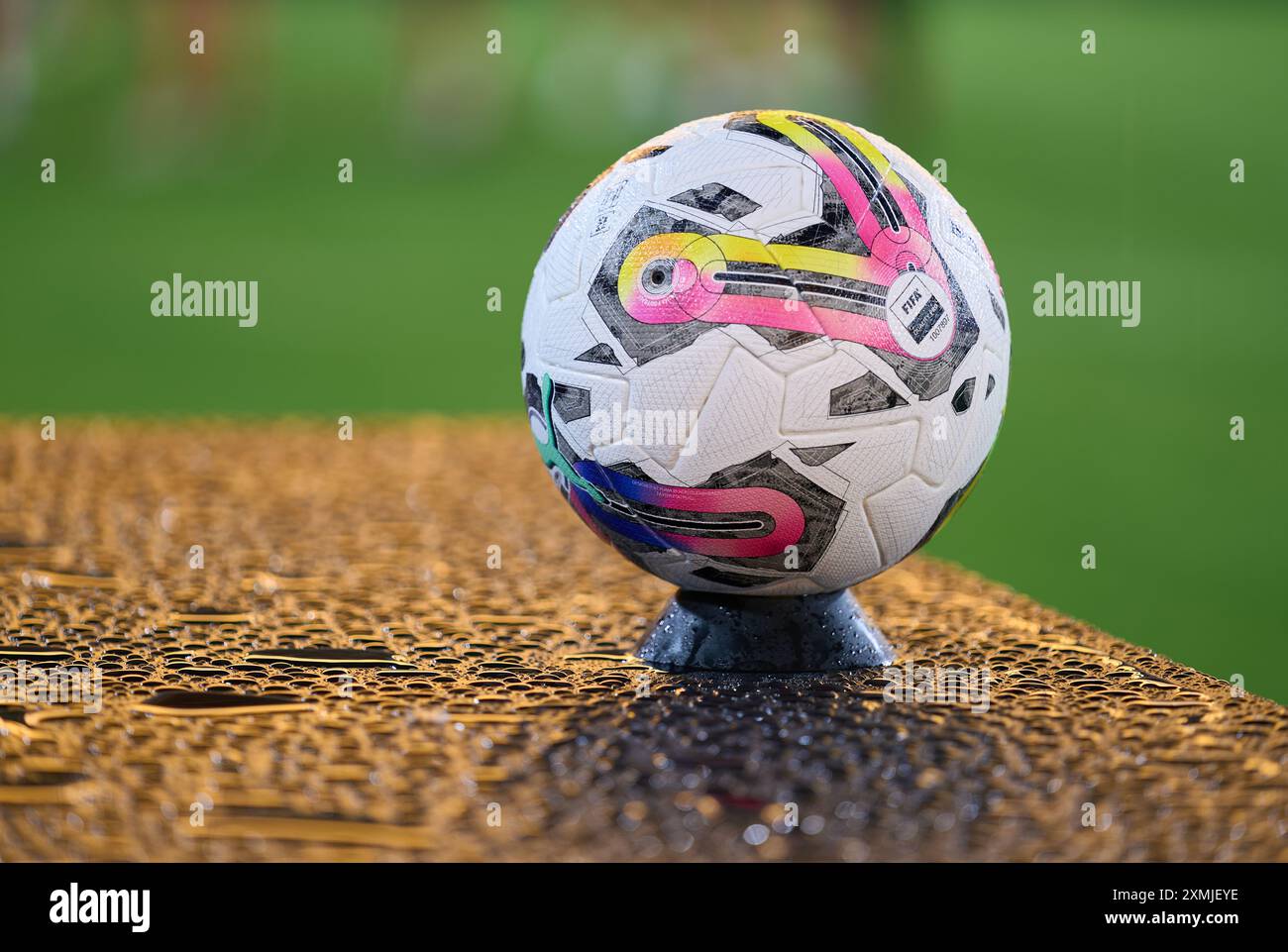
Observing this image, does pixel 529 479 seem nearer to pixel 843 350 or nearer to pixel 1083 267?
pixel 843 350

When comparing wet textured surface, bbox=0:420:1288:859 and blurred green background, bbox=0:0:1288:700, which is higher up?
blurred green background, bbox=0:0:1288:700

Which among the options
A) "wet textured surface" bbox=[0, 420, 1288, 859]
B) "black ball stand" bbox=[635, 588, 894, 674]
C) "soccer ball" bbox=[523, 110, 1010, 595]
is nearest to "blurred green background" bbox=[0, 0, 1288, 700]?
"wet textured surface" bbox=[0, 420, 1288, 859]

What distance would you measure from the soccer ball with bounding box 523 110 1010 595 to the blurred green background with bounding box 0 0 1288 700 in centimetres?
366

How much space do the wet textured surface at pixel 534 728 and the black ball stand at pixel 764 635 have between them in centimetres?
5

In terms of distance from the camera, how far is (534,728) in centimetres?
314

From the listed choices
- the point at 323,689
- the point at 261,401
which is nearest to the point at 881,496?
the point at 323,689

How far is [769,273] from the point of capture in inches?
122

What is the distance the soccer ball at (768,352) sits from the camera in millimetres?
3098

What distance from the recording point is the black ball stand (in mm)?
3439

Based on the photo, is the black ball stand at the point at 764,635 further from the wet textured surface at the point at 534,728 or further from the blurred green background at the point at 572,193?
the blurred green background at the point at 572,193

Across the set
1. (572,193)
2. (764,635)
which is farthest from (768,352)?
(572,193)

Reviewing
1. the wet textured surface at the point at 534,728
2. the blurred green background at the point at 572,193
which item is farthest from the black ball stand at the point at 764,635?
the blurred green background at the point at 572,193

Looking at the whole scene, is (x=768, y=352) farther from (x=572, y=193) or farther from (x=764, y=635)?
(x=572, y=193)

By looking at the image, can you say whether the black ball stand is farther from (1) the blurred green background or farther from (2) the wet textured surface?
(1) the blurred green background
